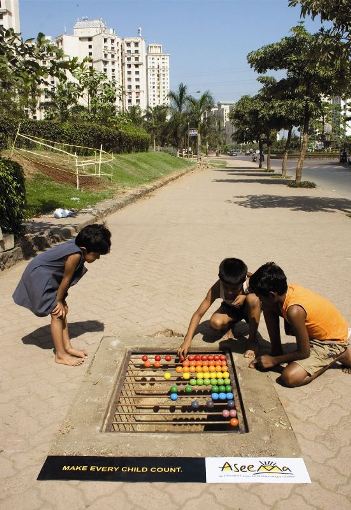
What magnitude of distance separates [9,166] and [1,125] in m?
11.1

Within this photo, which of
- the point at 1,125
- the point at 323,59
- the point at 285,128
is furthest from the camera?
the point at 285,128

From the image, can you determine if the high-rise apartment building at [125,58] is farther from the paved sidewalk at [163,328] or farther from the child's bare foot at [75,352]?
the child's bare foot at [75,352]

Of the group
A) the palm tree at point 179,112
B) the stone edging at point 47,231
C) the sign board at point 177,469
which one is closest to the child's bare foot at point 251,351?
the sign board at point 177,469

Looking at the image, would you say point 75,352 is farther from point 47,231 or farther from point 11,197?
point 47,231

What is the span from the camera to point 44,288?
3908 millimetres

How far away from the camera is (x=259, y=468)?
2.81 metres

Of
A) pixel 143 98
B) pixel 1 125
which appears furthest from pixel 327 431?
pixel 143 98

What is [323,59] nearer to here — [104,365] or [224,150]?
[104,365]

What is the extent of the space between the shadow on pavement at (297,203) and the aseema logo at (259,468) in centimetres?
1231

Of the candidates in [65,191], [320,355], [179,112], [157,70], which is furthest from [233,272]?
[157,70]

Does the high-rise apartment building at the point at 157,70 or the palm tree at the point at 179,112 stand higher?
the high-rise apartment building at the point at 157,70

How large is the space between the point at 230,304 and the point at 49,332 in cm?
204

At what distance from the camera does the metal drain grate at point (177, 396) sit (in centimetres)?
344

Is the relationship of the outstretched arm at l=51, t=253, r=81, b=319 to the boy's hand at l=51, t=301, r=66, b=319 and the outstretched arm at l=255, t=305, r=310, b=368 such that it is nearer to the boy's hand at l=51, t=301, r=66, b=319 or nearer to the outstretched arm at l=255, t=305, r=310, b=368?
the boy's hand at l=51, t=301, r=66, b=319
